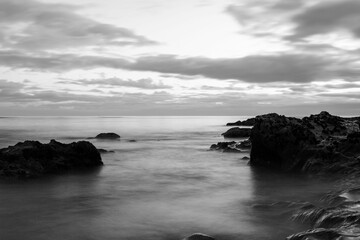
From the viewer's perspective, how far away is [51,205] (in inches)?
445

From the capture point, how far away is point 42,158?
17203mm

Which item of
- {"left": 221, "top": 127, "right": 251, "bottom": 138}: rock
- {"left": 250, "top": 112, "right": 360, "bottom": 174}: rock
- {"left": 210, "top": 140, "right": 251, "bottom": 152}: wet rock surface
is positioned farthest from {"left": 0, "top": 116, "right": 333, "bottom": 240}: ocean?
{"left": 221, "top": 127, "right": 251, "bottom": 138}: rock

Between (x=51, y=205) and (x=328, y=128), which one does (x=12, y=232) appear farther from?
(x=328, y=128)

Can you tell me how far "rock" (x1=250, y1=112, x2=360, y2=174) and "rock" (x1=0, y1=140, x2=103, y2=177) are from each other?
9.56 meters

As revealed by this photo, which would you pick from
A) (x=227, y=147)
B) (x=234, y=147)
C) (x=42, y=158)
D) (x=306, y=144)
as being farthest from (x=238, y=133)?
(x=42, y=158)

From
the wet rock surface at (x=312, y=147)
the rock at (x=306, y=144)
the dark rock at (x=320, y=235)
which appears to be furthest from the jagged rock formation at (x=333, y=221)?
the rock at (x=306, y=144)

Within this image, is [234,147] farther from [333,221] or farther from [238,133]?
[238,133]

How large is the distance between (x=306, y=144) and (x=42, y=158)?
1324cm

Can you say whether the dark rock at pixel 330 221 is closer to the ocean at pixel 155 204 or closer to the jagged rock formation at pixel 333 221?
the jagged rock formation at pixel 333 221

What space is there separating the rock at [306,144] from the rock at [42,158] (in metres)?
9.56

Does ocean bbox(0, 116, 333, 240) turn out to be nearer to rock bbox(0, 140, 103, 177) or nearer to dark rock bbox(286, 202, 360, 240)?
dark rock bbox(286, 202, 360, 240)

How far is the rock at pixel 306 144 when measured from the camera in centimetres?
1492

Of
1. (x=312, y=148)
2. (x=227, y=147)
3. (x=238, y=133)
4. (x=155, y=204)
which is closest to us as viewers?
(x=155, y=204)

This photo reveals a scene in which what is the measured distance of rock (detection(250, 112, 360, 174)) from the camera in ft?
49.0
